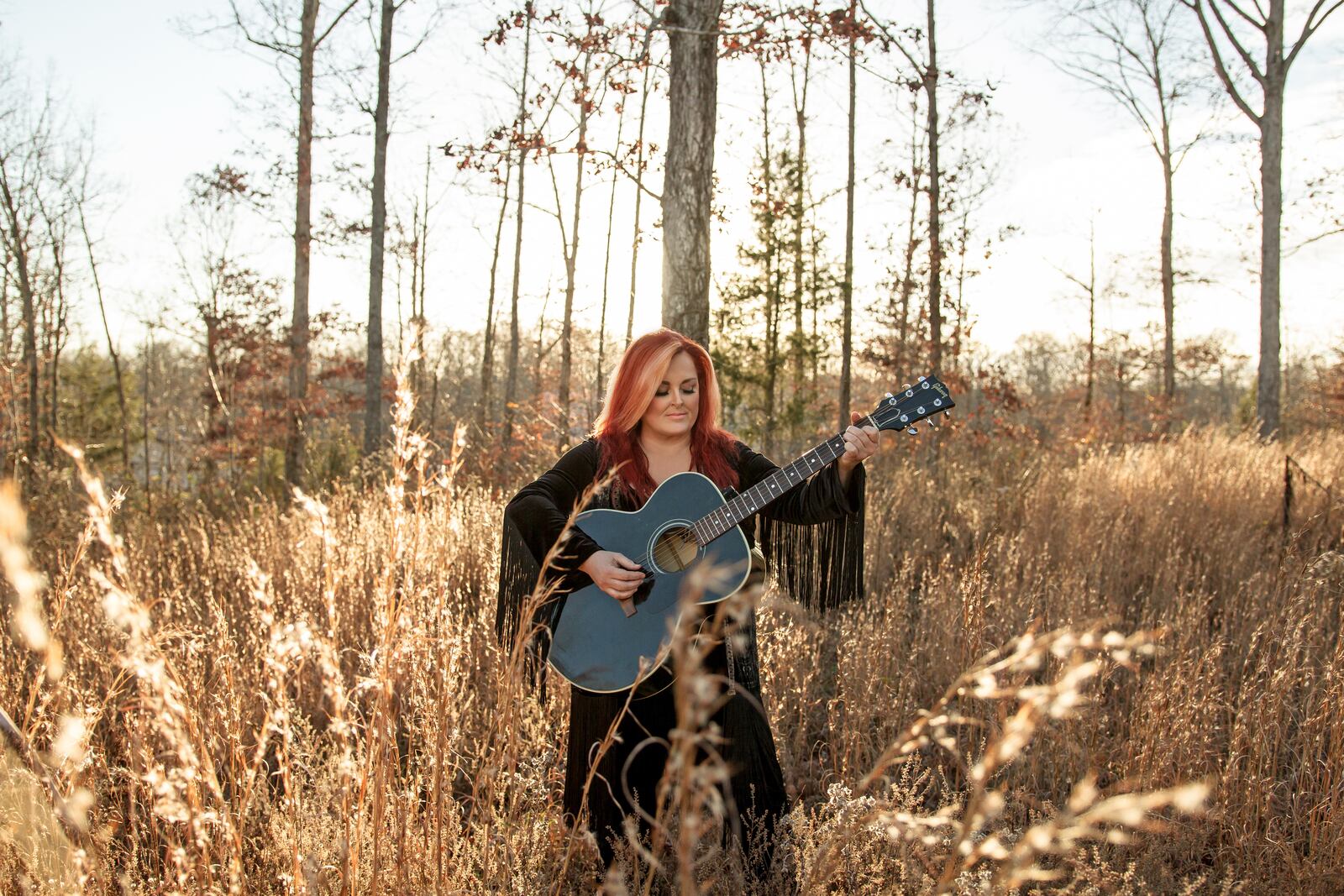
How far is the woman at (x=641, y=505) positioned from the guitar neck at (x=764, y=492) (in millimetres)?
64

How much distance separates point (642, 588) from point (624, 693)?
12.0 inches

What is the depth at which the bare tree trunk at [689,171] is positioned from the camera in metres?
4.90

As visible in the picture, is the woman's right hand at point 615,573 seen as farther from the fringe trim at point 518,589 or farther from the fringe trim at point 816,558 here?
the fringe trim at point 816,558

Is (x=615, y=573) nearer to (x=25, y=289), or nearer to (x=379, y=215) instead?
(x=379, y=215)

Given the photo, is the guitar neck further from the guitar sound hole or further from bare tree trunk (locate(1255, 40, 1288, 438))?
bare tree trunk (locate(1255, 40, 1288, 438))

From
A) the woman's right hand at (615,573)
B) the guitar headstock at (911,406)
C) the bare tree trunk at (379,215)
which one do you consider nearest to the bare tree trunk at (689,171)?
the guitar headstock at (911,406)

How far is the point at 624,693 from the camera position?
7.93ft

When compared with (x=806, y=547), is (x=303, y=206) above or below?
above

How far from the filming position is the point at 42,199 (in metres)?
16.9

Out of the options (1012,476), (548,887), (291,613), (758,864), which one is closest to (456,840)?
(548,887)

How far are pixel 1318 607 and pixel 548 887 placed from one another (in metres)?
3.85

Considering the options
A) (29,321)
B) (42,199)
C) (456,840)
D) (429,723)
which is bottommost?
(456,840)

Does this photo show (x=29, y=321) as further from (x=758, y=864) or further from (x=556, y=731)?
(x=758, y=864)

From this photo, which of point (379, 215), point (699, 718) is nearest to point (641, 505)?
point (699, 718)
